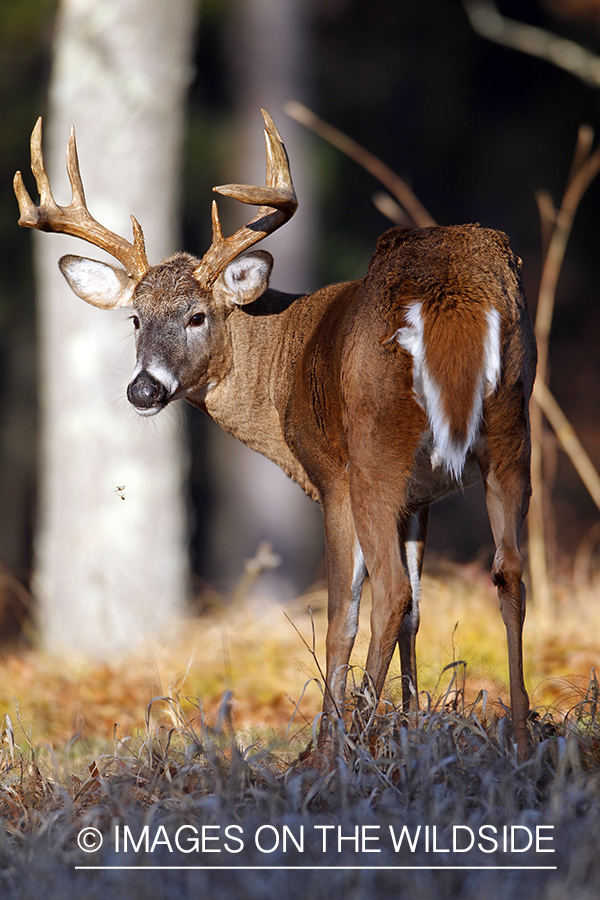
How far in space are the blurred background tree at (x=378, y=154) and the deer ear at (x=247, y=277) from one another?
6934 millimetres

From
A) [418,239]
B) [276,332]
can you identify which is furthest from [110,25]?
[418,239]

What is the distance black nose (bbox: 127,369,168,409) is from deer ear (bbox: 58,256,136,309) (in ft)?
2.23

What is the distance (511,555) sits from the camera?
3.48m

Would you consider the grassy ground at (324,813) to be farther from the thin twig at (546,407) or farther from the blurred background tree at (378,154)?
the blurred background tree at (378,154)

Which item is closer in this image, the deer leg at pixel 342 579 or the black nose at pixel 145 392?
the deer leg at pixel 342 579

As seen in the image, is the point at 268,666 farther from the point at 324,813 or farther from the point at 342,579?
the point at 324,813

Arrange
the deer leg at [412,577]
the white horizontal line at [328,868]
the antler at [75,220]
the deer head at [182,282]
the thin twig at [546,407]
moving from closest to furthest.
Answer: the white horizontal line at [328,868]
the deer leg at [412,577]
the deer head at [182,282]
the antler at [75,220]
the thin twig at [546,407]

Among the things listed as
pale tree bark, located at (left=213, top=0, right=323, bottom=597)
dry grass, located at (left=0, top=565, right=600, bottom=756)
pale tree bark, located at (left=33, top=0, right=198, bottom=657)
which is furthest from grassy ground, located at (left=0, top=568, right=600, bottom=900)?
pale tree bark, located at (left=213, top=0, right=323, bottom=597)

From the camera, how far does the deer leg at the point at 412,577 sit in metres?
4.12

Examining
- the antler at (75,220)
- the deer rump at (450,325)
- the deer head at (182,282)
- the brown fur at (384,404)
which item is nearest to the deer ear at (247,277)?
the deer head at (182,282)

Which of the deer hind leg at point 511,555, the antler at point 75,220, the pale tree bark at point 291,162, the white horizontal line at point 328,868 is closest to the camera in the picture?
the white horizontal line at point 328,868

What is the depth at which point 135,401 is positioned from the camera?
4.37 meters

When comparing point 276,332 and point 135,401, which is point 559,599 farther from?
point 135,401

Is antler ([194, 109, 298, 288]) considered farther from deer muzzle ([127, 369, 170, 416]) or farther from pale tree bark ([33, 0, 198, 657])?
pale tree bark ([33, 0, 198, 657])
